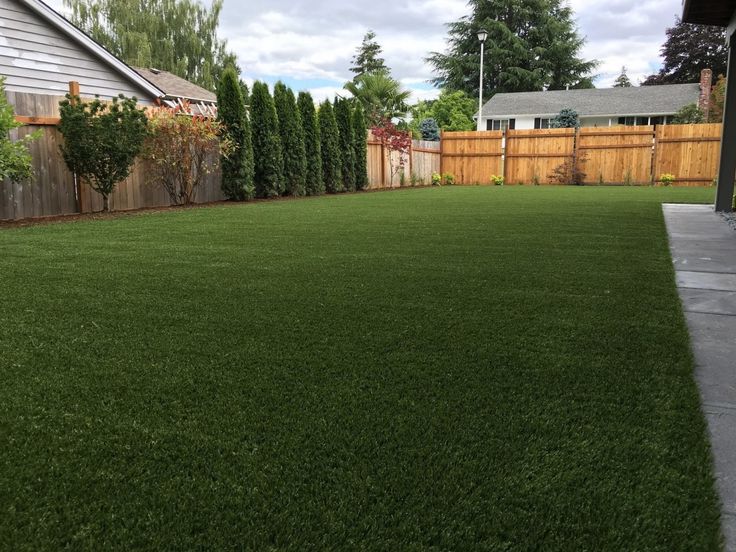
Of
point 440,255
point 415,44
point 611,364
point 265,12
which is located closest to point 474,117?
point 415,44

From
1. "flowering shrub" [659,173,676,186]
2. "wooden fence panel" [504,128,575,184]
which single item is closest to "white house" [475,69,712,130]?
"wooden fence panel" [504,128,575,184]

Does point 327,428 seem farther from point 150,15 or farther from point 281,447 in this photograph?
point 150,15

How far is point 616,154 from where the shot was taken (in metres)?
16.5

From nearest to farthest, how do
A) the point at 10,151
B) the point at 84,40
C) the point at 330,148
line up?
the point at 10,151, the point at 84,40, the point at 330,148

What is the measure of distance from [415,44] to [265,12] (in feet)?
37.2

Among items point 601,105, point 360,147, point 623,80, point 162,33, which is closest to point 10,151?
point 360,147

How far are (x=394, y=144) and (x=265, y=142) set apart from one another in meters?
5.80

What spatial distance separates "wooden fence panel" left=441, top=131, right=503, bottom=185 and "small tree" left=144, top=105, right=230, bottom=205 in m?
10.1

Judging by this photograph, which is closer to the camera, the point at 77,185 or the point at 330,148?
the point at 77,185

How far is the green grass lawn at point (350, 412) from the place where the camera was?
3.84 feet

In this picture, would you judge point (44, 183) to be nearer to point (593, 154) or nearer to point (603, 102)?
point (593, 154)

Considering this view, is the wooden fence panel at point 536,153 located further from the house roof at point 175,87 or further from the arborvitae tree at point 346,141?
the house roof at point 175,87

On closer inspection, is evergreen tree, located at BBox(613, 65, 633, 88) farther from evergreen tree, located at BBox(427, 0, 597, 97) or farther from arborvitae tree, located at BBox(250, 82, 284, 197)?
arborvitae tree, located at BBox(250, 82, 284, 197)

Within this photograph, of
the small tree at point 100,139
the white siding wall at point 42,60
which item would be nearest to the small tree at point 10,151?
the small tree at point 100,139
